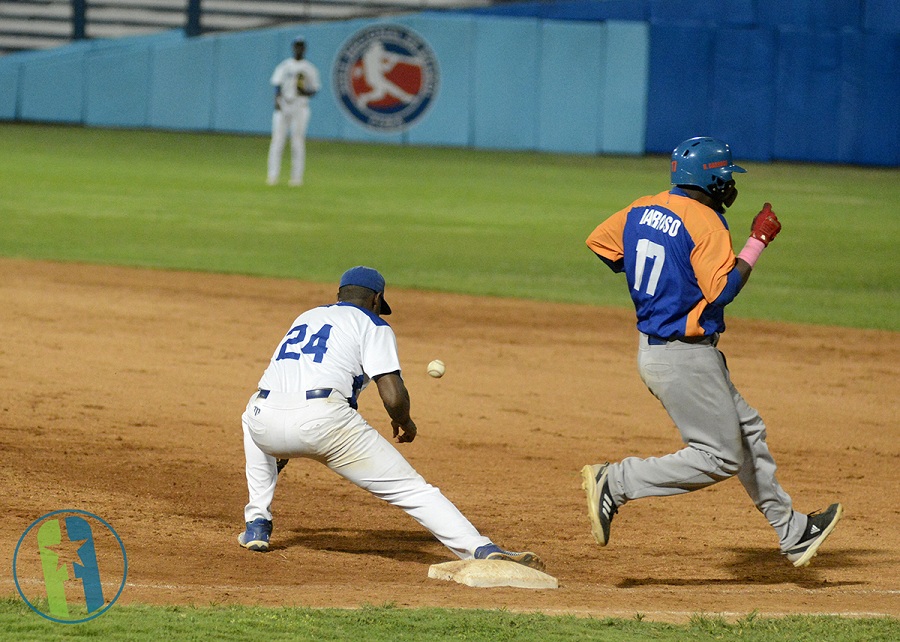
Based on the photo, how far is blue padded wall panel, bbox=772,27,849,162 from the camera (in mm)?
29875

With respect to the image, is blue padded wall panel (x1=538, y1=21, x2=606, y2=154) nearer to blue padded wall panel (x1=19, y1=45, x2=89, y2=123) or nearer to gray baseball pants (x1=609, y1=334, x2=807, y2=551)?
blue padded wall panel (x1=19, y1=45, x2=89, y2=123)

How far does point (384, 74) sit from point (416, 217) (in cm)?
1178

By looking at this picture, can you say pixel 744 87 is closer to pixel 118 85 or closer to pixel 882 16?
pixel 882 16

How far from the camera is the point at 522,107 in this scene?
3044cm

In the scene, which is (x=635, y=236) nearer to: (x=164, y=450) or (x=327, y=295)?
(x=164, y=450)

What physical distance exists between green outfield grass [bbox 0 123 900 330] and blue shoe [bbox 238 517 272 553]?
8067 mm

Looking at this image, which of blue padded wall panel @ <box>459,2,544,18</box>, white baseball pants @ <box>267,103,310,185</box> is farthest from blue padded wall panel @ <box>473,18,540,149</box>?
white baseball pants @ <box>267,103,310,185</box>

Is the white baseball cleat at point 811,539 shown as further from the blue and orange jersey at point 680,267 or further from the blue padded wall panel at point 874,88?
the blue padded wall panel at point 874,88

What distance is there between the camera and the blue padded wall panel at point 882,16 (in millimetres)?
31297

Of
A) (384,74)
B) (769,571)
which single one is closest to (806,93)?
(384,74)

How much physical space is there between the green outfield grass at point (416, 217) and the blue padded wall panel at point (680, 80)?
1457mm

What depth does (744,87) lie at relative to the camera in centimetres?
2991

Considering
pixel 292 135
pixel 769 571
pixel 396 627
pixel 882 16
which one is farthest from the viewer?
pixel 882 16

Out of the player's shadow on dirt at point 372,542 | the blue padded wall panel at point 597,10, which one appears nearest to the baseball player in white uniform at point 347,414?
the player's shadow on dirt at point 372,542
